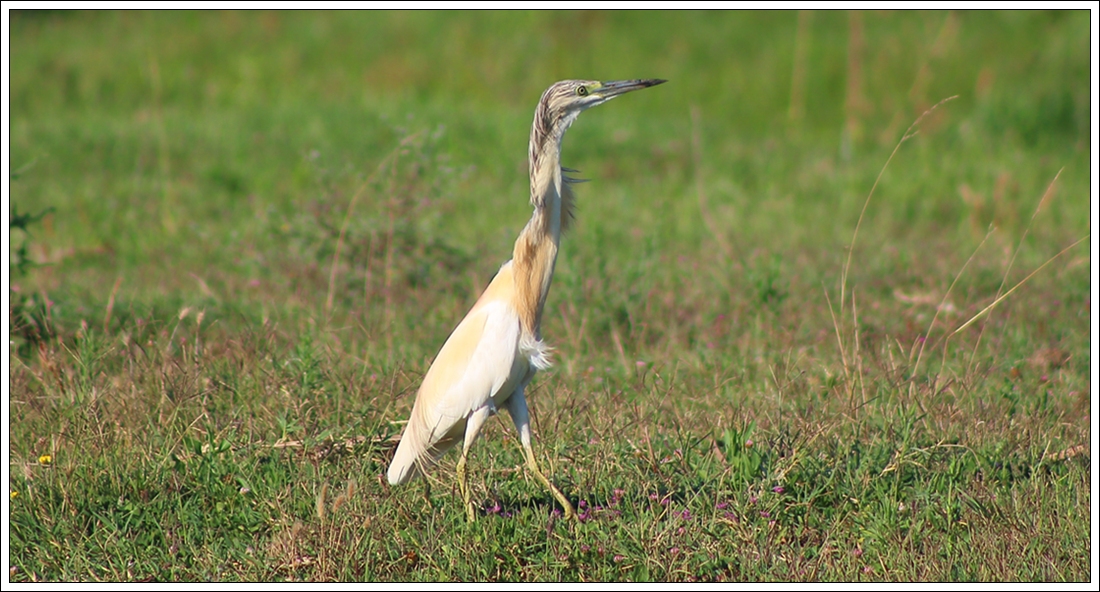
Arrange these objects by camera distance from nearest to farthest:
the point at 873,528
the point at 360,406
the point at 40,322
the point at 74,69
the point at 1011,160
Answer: the point at 873,528
the point at 360,406
the point at 40,322
the point at 1011,160
the point at 74,69

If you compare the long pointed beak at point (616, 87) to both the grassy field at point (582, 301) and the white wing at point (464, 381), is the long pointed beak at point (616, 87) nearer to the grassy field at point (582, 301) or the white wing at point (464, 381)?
the white wing at point (464, 381)

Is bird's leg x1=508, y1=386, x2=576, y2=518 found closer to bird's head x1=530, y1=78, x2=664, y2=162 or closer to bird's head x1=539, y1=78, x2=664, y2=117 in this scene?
bird's head x1=530, y1=78, x2=664, y2=162

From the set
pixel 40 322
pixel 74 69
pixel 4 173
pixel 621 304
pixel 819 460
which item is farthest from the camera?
pixel 74 69

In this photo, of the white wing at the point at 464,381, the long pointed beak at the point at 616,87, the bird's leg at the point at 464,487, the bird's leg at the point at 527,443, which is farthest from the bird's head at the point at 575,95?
the bird's leg at the point at 464,487

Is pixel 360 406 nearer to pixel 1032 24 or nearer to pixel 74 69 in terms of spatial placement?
pixel 74 69

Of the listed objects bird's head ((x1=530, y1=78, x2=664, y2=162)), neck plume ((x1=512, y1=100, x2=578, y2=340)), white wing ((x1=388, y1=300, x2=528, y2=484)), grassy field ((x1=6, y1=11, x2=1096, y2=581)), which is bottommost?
grassy field ((x1=6, y1=11, x2=1096, y2=581))

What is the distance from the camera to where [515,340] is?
3.07 meters

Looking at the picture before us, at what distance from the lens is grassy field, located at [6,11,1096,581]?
9.96 feet

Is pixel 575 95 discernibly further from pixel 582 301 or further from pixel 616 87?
pixel 582 301

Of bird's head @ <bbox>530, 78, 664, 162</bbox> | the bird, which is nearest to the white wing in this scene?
the bird

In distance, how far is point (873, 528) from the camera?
9.86ft

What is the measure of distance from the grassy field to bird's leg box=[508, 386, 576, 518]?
0.06m

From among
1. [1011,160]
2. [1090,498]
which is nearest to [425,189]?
[1090,498]

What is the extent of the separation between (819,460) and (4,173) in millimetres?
2980
